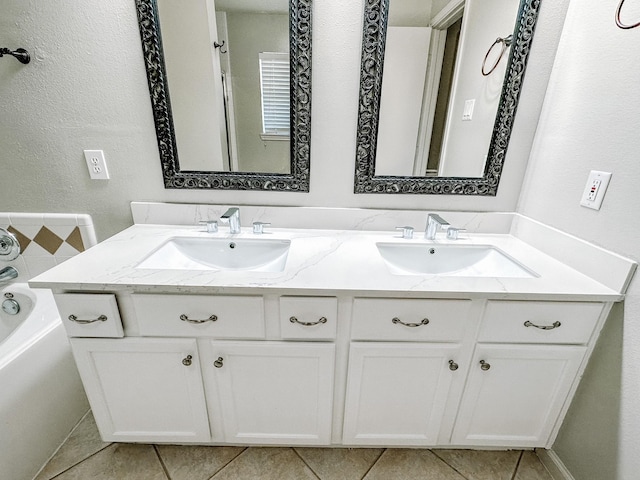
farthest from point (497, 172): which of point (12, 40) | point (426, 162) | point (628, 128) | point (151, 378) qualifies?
point (12, 40)

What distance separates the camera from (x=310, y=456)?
3.98 ft

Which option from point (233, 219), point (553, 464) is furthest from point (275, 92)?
point (553, 464)

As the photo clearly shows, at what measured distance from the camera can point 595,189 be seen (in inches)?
37.7

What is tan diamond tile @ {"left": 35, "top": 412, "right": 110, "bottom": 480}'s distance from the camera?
115 cm

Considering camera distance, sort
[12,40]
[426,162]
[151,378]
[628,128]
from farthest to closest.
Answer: [426,162] < [12,40] < [151,378] < [628,128]

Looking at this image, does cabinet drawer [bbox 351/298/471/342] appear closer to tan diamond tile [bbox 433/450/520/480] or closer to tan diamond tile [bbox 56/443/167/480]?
tan diamond tile [bbox 433/450/520/480]

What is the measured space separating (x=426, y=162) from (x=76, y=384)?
1.78 meters

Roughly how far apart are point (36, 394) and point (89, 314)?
51cm

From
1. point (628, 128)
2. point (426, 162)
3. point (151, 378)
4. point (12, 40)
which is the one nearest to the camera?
point (628, 128)

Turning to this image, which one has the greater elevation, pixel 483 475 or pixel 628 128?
pixel 628 128

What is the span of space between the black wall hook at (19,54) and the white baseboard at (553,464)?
2.54 metres

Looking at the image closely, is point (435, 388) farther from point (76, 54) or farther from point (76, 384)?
point (76, 54)

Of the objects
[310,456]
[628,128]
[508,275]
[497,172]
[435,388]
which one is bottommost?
[310,456]

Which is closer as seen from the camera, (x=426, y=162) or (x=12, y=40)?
(x=12, y=40)
